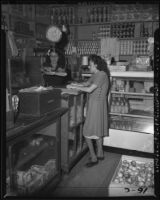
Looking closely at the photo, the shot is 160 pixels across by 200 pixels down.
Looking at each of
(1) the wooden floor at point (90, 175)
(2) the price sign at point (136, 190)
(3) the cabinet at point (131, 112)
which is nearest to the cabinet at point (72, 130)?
(1) the wooden floor at point (90, 175)

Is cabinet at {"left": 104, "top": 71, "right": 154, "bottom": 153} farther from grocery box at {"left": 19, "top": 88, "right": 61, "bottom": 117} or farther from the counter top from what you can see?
grocery box at {"left": 19, "top": 88, "right": 61, "bottom": 117}

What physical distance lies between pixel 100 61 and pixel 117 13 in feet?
6.28

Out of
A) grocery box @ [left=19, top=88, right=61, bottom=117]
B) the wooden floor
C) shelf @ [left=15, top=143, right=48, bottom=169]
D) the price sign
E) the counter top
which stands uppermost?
grocery box @ [left=19, top=88, right=61, bottom=117]

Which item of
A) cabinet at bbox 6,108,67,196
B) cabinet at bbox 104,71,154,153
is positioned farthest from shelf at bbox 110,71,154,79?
cabinet at bbox 6,108,67,196

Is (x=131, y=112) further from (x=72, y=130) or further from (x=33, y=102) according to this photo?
(x=33, y=102)

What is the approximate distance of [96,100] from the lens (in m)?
3.43

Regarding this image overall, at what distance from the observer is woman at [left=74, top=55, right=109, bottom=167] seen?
3355mm

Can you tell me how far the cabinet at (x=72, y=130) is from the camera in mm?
3090

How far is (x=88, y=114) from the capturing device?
3.49m

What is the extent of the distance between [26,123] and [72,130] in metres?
1.34

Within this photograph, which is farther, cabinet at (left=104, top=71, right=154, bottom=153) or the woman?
cabinet at (left=104, top=71, right=154, bottom=153)

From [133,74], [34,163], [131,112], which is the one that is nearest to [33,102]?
[34,163]

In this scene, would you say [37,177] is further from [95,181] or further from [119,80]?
[119,80]

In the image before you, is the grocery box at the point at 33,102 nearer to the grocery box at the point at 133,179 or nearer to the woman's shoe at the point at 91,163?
the grocery box at the point at 133,179
